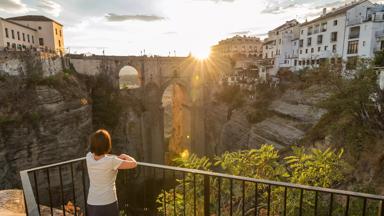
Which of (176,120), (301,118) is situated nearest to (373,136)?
(301,118)

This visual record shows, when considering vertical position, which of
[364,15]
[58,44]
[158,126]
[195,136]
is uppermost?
[364,15]

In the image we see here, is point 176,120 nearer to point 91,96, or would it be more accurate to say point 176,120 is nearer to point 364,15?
point 91,96

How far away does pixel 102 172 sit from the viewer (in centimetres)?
303

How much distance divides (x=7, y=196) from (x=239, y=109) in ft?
85.4

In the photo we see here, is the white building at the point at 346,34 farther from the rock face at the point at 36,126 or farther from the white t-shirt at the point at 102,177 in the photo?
the rock face at the point at 36,126

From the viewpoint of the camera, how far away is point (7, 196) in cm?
486

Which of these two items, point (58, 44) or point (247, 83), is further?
point (58, 44)

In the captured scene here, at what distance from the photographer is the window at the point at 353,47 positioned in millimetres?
25266

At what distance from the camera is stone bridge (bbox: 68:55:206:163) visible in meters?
29.8

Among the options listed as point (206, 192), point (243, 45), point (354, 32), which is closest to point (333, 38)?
point (354, 32)

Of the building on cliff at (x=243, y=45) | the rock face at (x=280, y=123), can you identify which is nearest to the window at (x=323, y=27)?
the rock face at (x=280, y=123)

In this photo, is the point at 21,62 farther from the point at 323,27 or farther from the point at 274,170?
the point at 323,27

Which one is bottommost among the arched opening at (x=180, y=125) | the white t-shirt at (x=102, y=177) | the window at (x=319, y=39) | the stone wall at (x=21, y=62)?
the arched opening at (x=180, y=125)

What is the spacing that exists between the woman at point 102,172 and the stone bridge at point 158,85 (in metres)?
27.4
